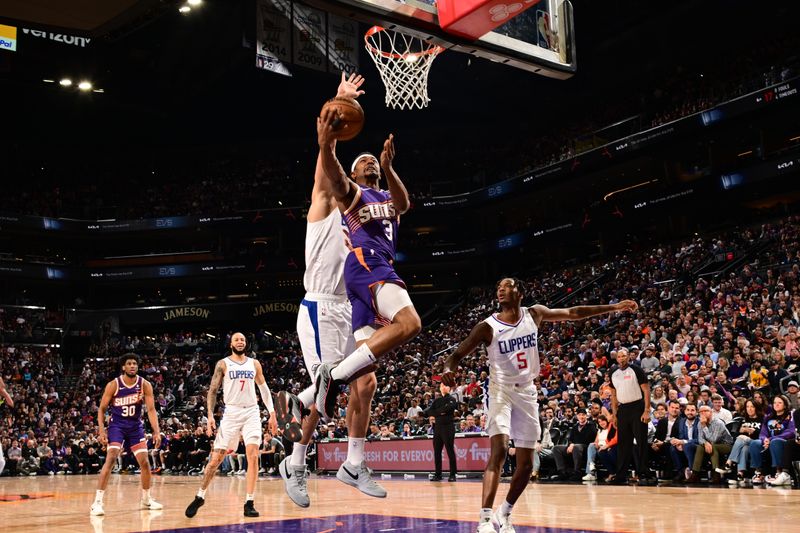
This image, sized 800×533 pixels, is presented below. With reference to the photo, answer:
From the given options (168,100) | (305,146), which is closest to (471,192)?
(305,146)

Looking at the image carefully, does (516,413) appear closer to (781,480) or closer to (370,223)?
(370,223)

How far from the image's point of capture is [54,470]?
26.0m

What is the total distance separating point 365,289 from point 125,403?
268 inches

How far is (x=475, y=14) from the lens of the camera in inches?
267

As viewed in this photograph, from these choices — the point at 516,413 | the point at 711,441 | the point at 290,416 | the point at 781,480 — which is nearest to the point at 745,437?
the point at 711,441

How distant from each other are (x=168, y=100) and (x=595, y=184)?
20081mm

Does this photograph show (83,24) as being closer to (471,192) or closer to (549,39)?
(549,39)

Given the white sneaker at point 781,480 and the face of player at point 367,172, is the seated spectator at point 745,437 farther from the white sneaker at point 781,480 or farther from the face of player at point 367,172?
the face of player at point 367,172

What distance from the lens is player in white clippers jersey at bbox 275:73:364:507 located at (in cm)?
520

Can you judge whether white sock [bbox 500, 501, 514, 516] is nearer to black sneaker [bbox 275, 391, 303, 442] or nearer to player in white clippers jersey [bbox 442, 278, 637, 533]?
player in white clippers jersey [bbox 442, 278, 637, 533]

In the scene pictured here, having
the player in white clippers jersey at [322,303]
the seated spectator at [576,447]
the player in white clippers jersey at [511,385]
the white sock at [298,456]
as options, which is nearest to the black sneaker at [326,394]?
the player in white clippers jersey at [322,303]

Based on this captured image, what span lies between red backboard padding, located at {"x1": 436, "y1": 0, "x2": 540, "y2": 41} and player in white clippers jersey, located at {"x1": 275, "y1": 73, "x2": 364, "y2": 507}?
1.92 m

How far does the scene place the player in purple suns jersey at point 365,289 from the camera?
4.63 meters

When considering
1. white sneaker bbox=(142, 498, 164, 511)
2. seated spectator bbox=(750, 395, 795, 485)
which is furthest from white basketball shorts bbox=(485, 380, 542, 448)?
seated spectator bbox=(750, 395, 795, 485)
